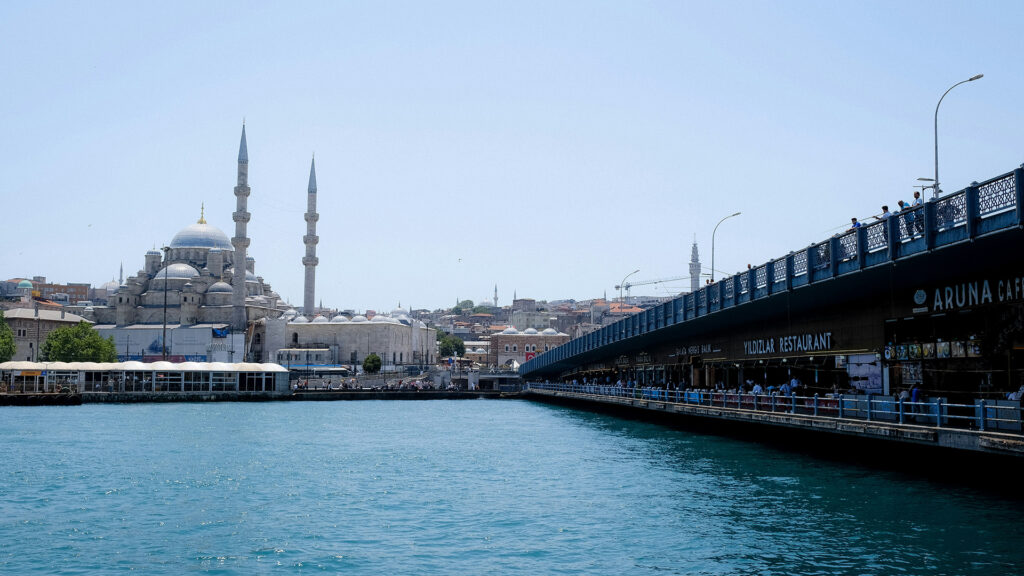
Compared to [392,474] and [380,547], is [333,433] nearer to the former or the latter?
[392,474]

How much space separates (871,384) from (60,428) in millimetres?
33202

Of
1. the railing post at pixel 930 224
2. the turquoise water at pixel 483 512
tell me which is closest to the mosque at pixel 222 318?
the turquoise water at pixel 483 512

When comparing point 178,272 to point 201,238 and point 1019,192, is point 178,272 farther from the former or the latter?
point 1019,192

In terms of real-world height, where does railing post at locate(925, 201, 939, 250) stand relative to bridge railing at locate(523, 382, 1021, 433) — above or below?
above

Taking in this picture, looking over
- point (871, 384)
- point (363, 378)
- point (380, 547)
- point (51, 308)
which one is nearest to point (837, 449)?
point (871, 384)

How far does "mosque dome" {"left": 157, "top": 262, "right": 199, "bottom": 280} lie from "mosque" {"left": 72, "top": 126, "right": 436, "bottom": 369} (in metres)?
0.12

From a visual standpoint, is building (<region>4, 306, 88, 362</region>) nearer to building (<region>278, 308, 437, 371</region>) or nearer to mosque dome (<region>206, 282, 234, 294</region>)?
mosque dome (<region>206, 282, 234, 294</region>)

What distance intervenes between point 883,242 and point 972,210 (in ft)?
11.1

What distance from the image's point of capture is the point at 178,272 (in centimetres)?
11506

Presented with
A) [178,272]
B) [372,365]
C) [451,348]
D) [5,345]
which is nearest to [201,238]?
[178,272]

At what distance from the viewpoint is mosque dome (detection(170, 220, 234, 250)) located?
402ft

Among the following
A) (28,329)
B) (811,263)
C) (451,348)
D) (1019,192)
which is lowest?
(451,348)

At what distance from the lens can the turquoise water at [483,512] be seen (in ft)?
46.3

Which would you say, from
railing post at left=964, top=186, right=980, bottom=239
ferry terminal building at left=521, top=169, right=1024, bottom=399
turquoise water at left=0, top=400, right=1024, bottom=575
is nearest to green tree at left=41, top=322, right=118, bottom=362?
turquoise water at left=0, top=400, right=1024, bottom=575
